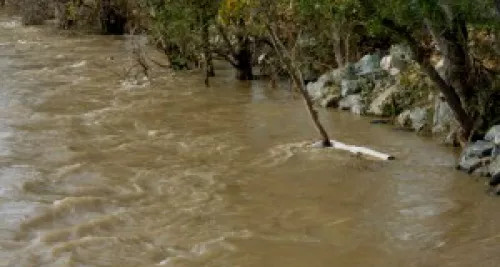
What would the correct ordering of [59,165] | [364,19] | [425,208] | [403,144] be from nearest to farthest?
[425,208] < [364,19] < [59,165] < [403,144]

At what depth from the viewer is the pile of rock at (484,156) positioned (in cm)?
1008

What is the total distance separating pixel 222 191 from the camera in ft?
32.8

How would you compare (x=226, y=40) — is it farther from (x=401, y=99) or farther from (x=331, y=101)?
(x=401, y=99)

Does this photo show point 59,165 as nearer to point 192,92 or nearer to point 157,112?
point 157,112

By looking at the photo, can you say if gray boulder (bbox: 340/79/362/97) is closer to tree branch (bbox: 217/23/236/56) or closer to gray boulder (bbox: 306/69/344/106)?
gray boulder (bbox: 306/69/344/106)

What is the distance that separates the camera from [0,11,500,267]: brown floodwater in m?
7.81

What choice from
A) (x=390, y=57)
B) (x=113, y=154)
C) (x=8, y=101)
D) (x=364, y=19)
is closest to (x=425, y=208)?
(x=364, y=19)

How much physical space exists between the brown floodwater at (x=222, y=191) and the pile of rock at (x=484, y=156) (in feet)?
0.74

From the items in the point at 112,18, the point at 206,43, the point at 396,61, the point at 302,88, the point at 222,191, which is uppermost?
the point at 112,18

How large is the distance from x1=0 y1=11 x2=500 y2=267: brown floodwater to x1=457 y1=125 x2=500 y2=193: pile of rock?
226 mm

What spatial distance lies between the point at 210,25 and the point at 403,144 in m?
7.19

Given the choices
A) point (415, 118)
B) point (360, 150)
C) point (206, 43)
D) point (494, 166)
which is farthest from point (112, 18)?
point (494, 166)

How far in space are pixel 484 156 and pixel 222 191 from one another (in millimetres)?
3743

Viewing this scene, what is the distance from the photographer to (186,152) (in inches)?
476
